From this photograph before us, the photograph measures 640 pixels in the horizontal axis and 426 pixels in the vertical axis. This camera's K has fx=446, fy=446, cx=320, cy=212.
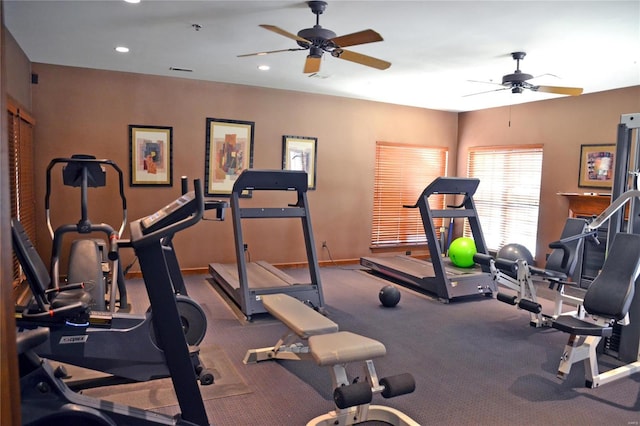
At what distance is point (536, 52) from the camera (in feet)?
13.7

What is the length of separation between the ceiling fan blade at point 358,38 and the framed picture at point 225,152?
2958 millimetres

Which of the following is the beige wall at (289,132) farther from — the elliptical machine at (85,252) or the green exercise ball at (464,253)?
the green exercise ball at (464,253)

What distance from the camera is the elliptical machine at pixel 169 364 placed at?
5.63 feet

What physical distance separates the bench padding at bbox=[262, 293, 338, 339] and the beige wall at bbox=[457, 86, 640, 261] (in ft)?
15.4

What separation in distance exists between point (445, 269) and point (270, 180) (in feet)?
7.89

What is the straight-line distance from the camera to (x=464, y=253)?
221 inches

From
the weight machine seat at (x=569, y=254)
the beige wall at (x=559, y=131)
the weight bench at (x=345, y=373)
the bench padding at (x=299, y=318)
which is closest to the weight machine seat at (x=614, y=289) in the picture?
the weight machine seat at (x=569, y=254)

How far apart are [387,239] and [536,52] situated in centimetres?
386

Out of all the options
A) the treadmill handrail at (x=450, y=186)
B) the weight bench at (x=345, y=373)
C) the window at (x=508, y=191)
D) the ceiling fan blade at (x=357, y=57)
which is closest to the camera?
the weight bench at (x=345, y=373)

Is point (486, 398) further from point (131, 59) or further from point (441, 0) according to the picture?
point (131, 59)

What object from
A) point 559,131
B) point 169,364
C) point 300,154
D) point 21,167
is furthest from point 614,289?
point 21,167

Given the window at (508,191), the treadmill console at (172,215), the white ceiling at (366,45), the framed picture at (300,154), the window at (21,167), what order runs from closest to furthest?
1. the treadmill console at (172,215)
2. the white ceiling at (366,45)
3. the window at (21,167)
4. the framed picture at (300,154)
5. the window at (508,191)

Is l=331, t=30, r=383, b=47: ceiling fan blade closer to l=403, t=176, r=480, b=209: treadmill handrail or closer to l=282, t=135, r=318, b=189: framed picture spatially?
l=403, t=176, r=480, b=209: treadmill handrail

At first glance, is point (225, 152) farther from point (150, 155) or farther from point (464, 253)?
point (464, 253)
